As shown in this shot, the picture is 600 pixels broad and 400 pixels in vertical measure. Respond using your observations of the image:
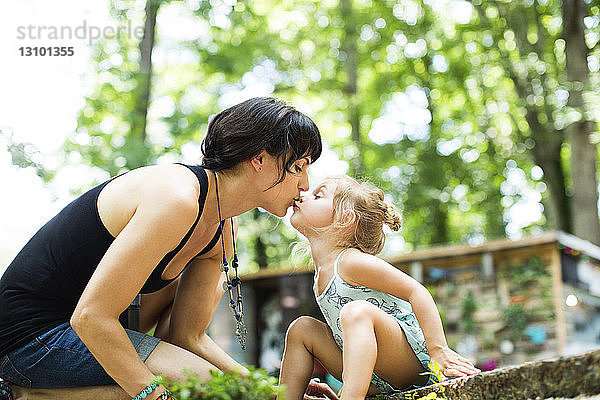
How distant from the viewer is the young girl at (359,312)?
1.92 metres

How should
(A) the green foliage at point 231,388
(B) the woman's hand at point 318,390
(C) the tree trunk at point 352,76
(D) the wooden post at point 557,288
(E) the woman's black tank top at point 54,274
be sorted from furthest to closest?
(C) the tree trunk at point 352,76, (D) the wooden post at point 557,288, (B) the woman's hand at point 318,390, (E) the woman's black tank top at point 54,274, (A) the green foliage at point 231,388

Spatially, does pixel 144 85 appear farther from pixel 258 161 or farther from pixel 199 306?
pixel 258 161

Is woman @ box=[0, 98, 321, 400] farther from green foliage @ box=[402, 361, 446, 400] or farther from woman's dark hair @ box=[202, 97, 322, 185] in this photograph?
green foliage @ box=[402, 361, 446, 400]

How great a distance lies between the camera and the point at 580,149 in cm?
923

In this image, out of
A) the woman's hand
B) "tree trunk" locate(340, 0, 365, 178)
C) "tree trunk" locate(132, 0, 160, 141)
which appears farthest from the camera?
"tree trunk" locate(340, 0, 365, 178)

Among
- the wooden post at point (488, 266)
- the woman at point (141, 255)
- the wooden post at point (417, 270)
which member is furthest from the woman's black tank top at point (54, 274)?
the wooden post at point (417, 270)

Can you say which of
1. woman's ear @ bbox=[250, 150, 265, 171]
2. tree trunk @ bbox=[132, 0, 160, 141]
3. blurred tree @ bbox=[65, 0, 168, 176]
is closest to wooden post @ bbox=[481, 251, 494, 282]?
blurred tree @ bbox=[65, 0, 168, 176]

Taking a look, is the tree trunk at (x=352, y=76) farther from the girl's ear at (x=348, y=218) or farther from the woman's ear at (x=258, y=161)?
the woman's ear at (x=258, y=161)

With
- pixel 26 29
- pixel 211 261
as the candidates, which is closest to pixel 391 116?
pixel 26 29

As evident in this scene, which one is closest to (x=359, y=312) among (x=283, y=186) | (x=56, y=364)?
(x=283, y=186)

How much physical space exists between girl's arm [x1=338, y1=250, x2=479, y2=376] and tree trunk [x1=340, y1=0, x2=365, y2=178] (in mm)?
9973

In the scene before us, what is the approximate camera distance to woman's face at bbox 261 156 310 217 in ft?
7.13

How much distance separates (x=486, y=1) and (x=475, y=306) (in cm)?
516

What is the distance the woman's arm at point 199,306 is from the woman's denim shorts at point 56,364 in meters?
0.45
